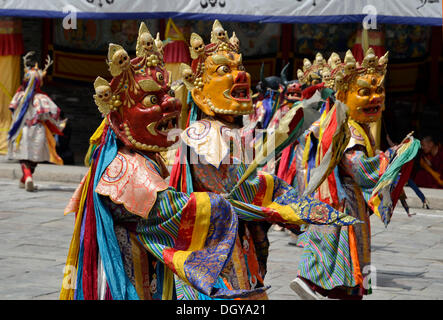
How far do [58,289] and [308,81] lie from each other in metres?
4.22

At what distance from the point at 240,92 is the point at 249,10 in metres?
8.15

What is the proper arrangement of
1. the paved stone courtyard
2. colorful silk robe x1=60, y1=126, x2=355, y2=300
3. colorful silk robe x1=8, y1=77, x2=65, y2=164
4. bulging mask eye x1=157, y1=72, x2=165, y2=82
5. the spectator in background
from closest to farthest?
colorful silk robe x1=60, y1=126, x2=355, y2=300
bulging mask eye x1=157, y1=72, x2=165, y2=82
the paved stone courtyard
colorful silk robe x1=8, y1=77, x2=65, y2=164
the spectator in background

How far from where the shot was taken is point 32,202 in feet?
37.3

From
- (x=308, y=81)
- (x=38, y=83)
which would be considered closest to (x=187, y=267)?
(x=308, y=81)

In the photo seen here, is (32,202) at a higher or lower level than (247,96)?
lower

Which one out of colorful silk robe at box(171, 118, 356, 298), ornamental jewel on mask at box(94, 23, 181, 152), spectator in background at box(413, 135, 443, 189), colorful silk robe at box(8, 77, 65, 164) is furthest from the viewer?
spectator in background at box(413, 135, 443, 189)

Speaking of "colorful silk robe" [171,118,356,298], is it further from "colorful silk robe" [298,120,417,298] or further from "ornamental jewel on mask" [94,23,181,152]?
"colorful silk robe" [298,120,417,298]

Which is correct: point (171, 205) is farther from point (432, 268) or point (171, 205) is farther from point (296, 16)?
point (296, 16)

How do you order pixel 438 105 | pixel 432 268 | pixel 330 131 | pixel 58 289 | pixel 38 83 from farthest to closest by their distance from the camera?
pixel 438 105
pixel 38 83
pixel 432 268
pixel 58 289
pixel 330 131

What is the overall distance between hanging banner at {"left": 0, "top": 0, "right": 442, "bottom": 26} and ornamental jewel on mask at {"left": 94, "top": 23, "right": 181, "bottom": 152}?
8.82 meters

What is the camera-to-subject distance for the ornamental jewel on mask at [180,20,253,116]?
5664 mm

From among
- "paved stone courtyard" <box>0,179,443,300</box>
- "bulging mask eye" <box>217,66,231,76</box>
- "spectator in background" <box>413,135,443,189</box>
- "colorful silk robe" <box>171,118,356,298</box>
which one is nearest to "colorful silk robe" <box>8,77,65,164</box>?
"paved stone courtyard" <box>0,179,443,300</box>

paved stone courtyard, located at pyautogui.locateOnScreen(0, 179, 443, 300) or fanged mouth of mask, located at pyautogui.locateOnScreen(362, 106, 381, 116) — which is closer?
fanged mouth of mask, located at pyautogui.locateOnScreen(362, 106, 381, 116)

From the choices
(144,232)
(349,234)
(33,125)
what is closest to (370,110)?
(349,234)
